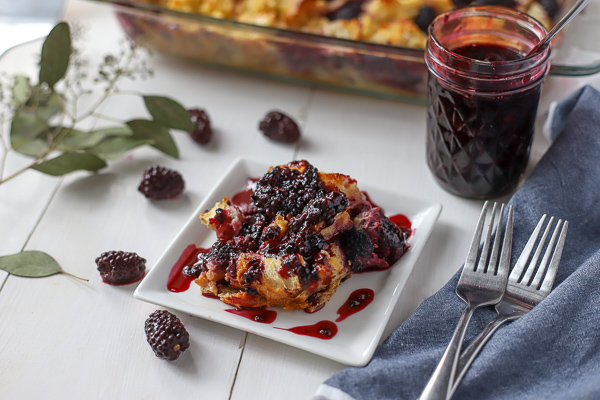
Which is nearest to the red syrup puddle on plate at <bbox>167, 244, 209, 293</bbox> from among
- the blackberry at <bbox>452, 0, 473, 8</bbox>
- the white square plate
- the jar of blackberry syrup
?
the white square plate

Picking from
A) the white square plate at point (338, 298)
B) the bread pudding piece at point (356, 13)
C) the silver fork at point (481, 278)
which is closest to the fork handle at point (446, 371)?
the silver fork at point (481, 278)

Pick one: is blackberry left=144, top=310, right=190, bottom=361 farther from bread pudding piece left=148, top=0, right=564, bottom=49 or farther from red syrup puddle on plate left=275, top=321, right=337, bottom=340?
bread pudding piece left=148, top=0, right=564, bottom=49

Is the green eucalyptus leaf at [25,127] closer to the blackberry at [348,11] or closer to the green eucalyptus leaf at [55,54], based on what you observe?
the green eucalyptus leaf at [55,54]

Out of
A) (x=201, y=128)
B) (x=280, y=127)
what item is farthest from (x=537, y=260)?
(x=201, y=128)

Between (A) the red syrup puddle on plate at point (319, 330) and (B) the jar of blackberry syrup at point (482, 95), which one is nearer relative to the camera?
(A) the red syrup puddle on plate at point (319, 330)

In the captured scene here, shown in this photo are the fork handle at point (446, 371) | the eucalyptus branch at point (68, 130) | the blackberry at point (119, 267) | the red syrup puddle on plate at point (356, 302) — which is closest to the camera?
the fork handle at point (446, 371)

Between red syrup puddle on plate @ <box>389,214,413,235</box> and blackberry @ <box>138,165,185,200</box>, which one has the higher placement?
red syrup puddle on plate @ <box>389,214,413,235</box>

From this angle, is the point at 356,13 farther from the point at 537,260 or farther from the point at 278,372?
the point at 278,372
